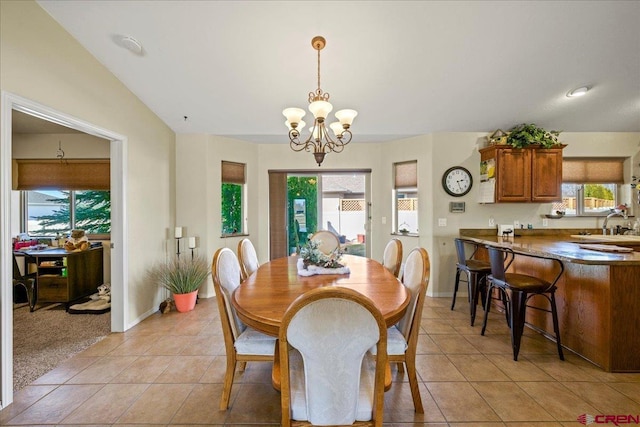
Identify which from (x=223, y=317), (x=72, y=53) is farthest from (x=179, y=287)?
(x=72, y=53)

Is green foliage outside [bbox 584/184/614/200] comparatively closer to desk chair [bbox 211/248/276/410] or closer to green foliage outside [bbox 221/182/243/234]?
desk chair [bbox 211/248/276/410]

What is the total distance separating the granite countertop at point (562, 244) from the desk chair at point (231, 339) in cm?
250

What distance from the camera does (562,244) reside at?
320 cm

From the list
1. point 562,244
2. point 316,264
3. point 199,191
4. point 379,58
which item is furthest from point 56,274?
point 562,244

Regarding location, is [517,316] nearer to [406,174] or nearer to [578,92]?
[406,174]

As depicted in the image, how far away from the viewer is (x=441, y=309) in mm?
3623

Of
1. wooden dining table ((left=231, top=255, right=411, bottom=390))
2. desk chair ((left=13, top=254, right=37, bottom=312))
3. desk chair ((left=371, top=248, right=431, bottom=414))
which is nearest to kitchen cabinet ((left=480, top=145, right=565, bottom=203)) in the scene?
wooden dining table ((left=231, top=255, right=411, bottom=390))

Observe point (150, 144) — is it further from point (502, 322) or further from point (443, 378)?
point (502, 322)

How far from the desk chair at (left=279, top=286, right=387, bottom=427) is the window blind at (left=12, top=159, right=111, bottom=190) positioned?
14.6ft

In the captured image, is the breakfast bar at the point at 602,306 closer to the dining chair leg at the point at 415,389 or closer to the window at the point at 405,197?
the dining chair leg at the point at 415,389

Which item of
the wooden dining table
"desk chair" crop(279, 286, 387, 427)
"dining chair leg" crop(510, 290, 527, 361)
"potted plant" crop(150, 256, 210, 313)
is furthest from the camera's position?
"potted plant" crop(150, 256, 210, 313)

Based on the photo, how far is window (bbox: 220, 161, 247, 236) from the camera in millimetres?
4352

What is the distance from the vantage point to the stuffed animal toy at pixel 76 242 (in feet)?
12.4
